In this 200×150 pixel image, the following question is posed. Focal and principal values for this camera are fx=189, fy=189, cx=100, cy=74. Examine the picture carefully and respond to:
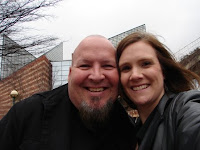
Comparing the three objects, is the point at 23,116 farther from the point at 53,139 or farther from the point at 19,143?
the point at 53,139

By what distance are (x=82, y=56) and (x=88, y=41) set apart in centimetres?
22

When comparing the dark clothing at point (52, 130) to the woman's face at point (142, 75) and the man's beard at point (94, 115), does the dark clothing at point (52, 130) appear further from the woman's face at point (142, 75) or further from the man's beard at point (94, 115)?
the woman's face at point (142, 75)

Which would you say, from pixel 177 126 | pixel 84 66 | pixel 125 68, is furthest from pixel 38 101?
pixel 177 126

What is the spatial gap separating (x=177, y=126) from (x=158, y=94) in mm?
640

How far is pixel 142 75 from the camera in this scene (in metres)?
1.88

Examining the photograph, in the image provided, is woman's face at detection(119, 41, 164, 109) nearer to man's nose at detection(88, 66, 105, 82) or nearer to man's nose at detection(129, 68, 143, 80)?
man's nose at detection(129, 68, 143, 80)

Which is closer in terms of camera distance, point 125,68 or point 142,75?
point 142,75

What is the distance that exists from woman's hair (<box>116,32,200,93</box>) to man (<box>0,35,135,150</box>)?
0.87 feet

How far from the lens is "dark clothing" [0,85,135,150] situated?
174 cm

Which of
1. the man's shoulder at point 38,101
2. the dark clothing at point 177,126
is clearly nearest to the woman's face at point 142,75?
the dark clothing at point 177,126

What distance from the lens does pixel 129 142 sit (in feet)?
6.84

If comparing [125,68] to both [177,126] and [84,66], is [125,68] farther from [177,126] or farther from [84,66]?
[177,126]

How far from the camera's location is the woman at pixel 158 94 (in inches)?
47.4

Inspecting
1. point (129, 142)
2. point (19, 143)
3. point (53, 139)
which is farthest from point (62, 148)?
point (129, 142)
